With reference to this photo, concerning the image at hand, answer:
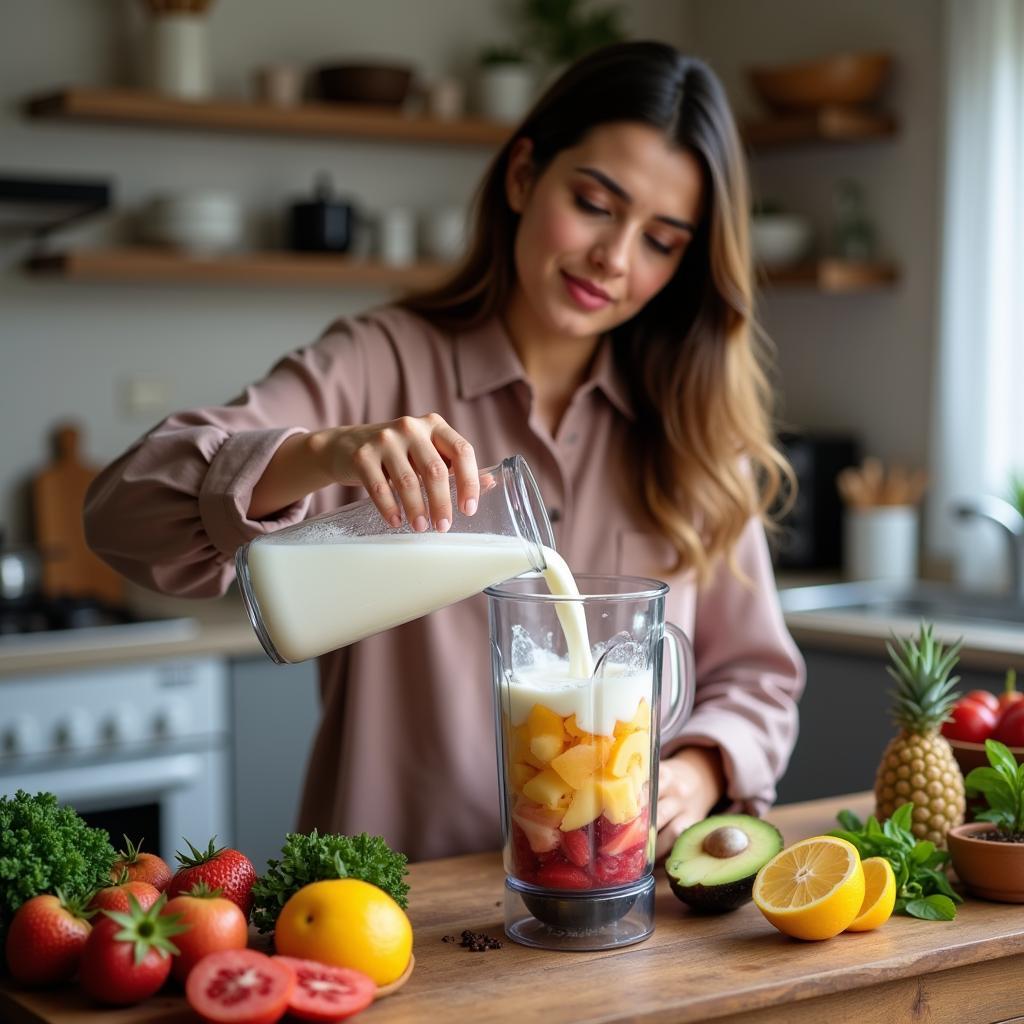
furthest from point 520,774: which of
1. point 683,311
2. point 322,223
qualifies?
point 322,223

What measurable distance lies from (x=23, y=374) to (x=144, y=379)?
28 cm

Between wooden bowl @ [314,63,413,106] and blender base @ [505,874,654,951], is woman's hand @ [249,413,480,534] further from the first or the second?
wooden bowl @ [314,63,413,106]

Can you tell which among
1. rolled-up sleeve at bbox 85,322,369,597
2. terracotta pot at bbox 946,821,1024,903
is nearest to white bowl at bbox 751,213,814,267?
rolled-up sleeve at bbox 85,322,369,597

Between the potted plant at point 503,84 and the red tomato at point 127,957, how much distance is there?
300cm

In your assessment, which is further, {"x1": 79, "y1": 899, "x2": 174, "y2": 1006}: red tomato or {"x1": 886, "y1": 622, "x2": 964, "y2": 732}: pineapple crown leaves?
{"x1": 886, "y1": 622, "x2": 964, "y2": 732}: pineapple crown leaves

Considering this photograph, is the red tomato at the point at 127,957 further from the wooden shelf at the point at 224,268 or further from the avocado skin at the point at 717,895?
the wooden shelf at the point at 224,268

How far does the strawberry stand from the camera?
3.84 ft

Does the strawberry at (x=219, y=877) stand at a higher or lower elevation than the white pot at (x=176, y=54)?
lower

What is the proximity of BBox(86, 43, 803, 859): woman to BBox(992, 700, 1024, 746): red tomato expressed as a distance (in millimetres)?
244

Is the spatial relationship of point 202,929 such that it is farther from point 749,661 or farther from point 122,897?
point 749,661

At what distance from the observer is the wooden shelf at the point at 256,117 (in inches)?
128

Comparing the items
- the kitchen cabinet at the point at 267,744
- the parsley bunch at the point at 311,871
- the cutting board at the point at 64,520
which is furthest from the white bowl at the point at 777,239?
the parsley bunch at the point at 311,871

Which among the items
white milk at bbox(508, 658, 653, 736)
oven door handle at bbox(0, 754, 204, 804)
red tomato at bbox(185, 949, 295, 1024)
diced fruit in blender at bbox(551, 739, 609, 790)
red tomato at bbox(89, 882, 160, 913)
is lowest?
oven door handle at bbox(0, 754, 204, 804)

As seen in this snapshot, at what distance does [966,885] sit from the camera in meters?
1.36
